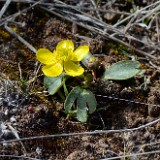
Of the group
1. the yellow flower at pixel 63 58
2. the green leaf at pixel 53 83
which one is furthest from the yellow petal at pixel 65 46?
the green leaf at pixel 53 83

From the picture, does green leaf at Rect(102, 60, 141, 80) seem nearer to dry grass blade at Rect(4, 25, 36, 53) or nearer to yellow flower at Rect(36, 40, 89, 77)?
yellow flower at Rect(36, 40, 89, 77)

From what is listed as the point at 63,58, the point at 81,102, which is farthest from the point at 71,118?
the point at 63,58

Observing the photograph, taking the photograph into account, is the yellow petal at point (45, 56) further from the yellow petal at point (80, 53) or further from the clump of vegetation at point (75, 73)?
the yellow petal at point (80, 53)

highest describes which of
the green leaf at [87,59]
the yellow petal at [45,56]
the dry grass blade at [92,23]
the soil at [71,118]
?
the dry grass blade at [92,23]

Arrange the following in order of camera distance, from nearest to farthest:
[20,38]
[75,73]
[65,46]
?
1. [75,73]
2. [65,46]
3. [20,38]

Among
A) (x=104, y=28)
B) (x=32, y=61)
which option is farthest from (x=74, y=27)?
(x=32, y=61)

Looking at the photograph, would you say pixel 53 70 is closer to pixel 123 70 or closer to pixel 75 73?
pixel 75 73

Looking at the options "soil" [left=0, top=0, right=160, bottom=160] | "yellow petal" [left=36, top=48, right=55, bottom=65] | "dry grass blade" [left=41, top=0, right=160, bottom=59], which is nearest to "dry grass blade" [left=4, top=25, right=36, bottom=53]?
"soil" [left=0, top=0, right=160, bottom=160]
